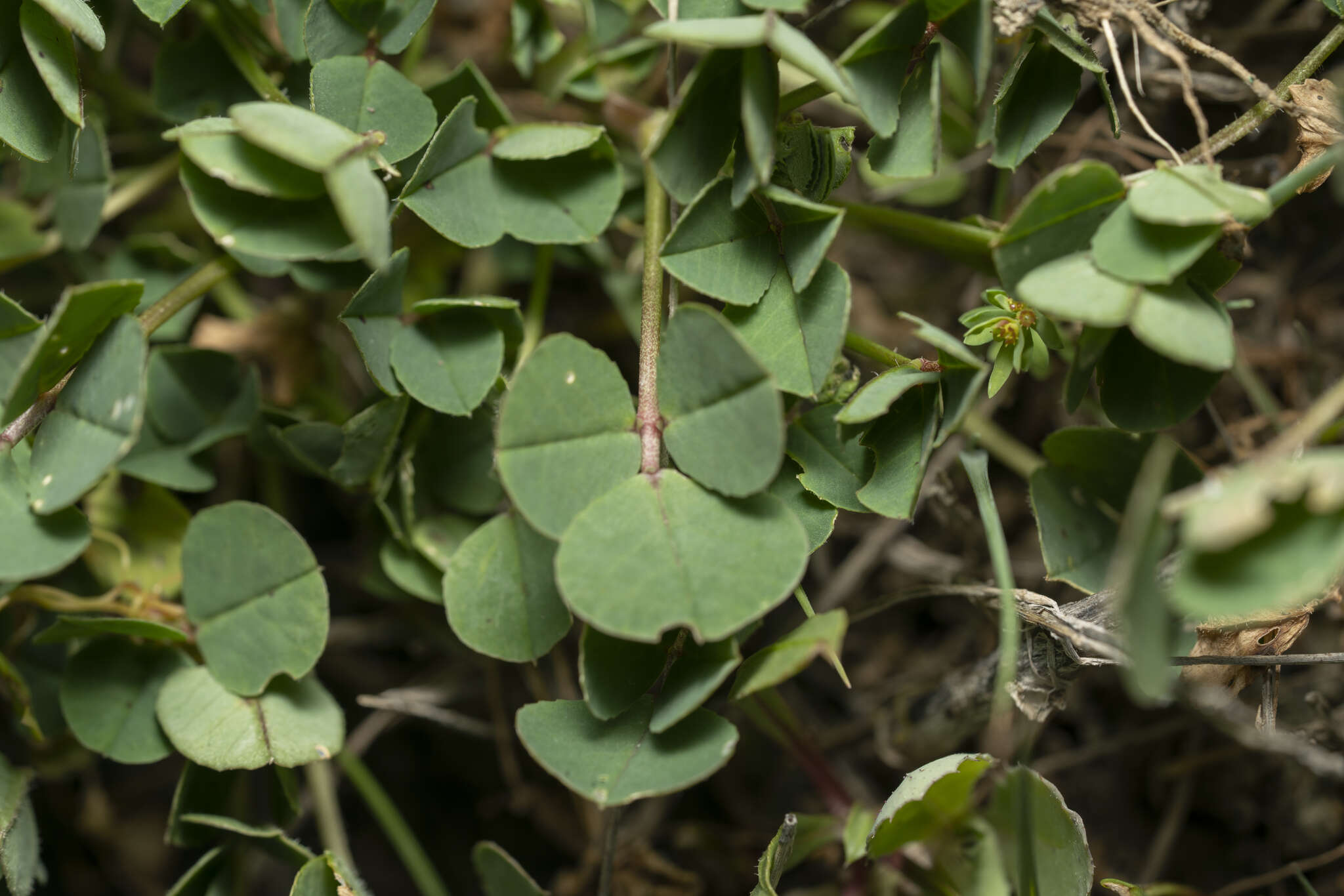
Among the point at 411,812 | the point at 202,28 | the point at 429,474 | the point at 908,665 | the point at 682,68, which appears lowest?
the point at 411,812

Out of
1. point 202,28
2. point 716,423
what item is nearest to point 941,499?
point 716,423

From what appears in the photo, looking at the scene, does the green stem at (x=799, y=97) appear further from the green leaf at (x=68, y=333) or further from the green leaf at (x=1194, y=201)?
the green leaf at (x=68, y=333)

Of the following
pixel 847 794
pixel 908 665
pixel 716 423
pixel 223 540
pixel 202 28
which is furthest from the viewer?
pixel 908 665

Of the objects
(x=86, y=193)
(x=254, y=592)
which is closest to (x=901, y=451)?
(x=254, y=592)

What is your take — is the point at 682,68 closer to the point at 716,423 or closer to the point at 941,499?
the point at 941,499

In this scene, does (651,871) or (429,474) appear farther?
(651,871)

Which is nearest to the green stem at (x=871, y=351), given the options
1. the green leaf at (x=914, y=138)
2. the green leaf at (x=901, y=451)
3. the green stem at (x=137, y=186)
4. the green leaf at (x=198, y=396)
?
the green leaf at (x=901, y=451)

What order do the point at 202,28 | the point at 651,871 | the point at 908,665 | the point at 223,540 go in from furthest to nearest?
the point at 908,665, the point at 651,871, the point at 202,28, the point at 223,540
